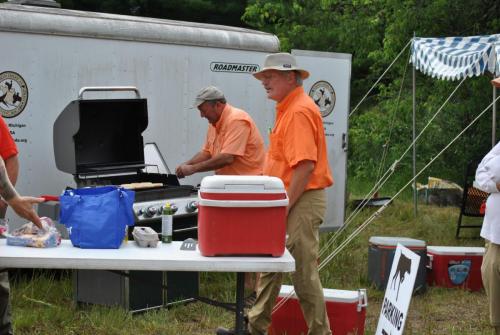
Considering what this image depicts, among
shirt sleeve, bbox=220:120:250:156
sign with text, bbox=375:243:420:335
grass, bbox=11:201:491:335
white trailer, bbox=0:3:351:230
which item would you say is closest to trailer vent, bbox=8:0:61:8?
white trailer, bbox=0:3:351:230

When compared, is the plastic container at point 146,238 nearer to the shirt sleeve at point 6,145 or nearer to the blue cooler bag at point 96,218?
the blue cooler bag at point 96,218

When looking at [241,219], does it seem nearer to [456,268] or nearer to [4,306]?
[4,306]

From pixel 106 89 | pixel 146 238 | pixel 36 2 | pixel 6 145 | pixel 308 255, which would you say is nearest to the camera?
pixel 146 238

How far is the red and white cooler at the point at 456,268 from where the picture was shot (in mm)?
7305

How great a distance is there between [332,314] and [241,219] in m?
1.57

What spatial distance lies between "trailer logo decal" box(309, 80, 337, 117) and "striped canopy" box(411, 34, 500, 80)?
1.25 metres

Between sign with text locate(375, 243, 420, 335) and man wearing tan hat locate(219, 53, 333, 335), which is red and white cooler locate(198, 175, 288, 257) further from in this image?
sign with text locate(375, 243, 420, 335)

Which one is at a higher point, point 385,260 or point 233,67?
point 233,67

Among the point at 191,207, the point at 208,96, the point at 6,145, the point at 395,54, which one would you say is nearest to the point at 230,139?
the point at 208,96

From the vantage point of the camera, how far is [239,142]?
20.8ft

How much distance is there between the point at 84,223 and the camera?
4090 millimetres

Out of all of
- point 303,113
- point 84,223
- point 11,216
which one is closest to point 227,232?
point 84,223

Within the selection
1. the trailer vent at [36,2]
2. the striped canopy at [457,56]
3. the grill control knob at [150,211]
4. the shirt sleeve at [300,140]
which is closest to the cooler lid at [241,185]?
the shirt sleeve at [300,140]

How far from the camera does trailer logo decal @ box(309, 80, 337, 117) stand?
27.8 feet
